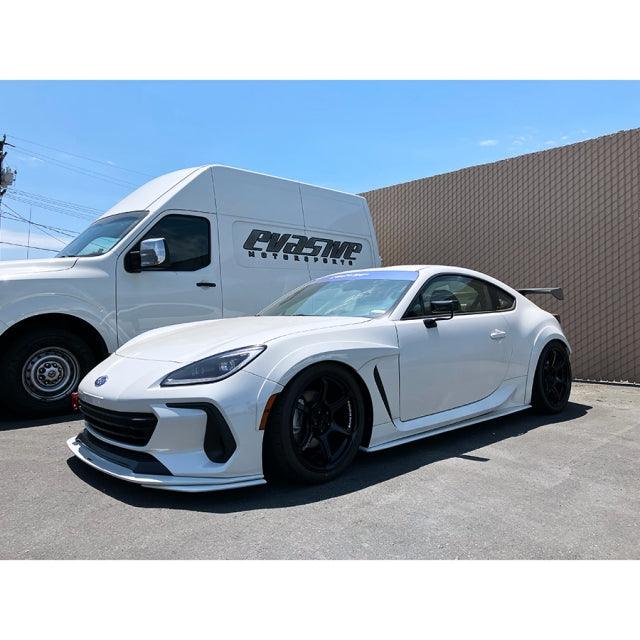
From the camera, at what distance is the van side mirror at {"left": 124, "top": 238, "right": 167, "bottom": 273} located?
5059 millimetres

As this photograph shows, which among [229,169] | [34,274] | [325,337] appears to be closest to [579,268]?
[229,169]

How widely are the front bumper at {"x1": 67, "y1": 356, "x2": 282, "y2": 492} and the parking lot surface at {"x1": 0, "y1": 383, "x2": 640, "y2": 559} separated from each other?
0.15m

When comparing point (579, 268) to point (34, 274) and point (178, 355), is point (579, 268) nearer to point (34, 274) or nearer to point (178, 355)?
point (178, 355)

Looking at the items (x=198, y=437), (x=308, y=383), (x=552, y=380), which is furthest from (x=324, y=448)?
(x=552, y=380)

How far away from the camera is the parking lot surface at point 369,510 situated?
2.32 m

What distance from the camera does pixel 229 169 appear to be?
601cm

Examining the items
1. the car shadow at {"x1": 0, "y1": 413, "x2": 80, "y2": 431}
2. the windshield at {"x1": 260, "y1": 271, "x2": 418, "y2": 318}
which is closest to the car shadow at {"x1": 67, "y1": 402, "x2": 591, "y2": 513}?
the windshield at {"x1": 260, "y1": 271, "x2": 418, "y2": 318}

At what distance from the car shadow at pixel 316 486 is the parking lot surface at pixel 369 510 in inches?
0.4

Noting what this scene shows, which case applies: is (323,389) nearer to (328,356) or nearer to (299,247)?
(328,356)

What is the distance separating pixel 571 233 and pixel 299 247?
12.9 feet

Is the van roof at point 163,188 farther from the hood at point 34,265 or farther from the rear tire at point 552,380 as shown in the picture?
the rear tire at point 552,380

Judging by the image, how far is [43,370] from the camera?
15.7 ft

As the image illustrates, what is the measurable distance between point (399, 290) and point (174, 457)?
2012mm

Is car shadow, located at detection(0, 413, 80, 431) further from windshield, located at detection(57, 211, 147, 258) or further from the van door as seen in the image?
windshield, located at detection(57, 211, 147, 258)
